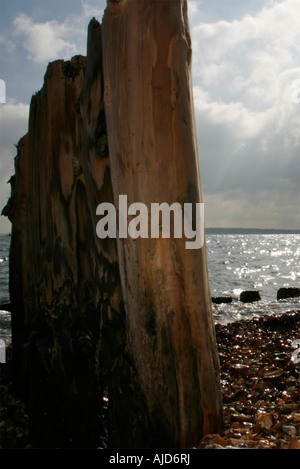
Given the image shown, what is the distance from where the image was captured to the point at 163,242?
2.02 metres

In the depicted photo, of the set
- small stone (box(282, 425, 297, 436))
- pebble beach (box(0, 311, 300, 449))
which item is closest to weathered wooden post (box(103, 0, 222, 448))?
pebble beach (box(0, 311, 300, 449))

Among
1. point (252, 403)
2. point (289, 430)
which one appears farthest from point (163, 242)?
point (252, 403)

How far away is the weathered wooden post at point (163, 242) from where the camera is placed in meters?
2.02

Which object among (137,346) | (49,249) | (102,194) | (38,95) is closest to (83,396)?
(137,346)

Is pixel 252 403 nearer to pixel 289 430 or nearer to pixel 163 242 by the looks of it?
pixel 289 430

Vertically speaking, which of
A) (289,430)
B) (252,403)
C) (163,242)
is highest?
(163,242)

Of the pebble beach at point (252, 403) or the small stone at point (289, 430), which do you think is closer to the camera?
the pebble beach at point (252, 403)

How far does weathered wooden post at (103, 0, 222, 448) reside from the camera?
6.62 ft

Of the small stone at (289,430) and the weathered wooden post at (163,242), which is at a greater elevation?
the weathered wooden post at (163,242)

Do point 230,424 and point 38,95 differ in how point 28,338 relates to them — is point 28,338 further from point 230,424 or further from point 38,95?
point 38,95

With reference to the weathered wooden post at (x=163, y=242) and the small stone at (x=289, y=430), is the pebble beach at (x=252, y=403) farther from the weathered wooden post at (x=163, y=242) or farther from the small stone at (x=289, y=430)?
the weathered wooden post at (x=163, y=242)

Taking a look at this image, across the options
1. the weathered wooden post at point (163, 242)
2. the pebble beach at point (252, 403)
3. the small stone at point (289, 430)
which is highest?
the weathered wooden post at point (163, 242)

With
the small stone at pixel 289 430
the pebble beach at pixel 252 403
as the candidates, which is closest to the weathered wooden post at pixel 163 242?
the pebble beach at pixel 252 403

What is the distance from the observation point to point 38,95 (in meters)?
3.24
